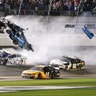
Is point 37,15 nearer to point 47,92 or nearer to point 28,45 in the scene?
point 28,45

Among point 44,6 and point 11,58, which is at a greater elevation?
point 44,6

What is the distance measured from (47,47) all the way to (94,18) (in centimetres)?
437

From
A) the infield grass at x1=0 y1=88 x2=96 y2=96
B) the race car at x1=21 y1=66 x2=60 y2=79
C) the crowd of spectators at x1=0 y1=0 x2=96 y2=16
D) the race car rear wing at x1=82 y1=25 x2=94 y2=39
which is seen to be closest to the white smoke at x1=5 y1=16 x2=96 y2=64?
the crowd of spectators at x1=0 y1=0 x2=96 y2=16

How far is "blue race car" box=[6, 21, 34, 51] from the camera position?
37.5m

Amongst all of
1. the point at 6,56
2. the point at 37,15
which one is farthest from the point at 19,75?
the point at 37,15

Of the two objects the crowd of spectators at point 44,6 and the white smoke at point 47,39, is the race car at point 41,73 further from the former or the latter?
the crowd of spectators at point 44,6

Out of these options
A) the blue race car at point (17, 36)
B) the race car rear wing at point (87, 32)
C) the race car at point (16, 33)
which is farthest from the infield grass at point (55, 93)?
the race car rear wing at point (87, 32)

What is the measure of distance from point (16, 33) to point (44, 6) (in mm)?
3500

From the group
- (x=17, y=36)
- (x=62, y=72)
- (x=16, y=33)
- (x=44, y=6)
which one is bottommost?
(x=62, y=72)

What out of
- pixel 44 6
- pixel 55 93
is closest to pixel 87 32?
pixel 44 6

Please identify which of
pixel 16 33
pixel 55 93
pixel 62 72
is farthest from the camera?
pixel 16 33

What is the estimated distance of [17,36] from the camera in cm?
3800

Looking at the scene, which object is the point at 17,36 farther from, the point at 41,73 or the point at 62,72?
the point at 41,73

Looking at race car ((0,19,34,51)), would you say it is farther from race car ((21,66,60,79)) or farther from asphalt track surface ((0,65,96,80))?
race car ((21,66,60,79))
